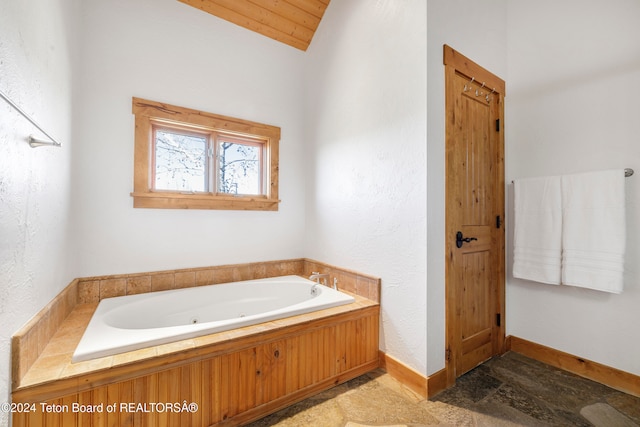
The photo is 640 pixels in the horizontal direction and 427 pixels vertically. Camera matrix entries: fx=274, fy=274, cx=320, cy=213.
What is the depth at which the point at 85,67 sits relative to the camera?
6.47 ft

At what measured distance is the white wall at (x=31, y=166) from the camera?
3.25 ft

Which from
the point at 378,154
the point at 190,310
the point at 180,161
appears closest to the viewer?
the point at 378,154

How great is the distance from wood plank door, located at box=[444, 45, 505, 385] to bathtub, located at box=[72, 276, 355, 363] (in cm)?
77

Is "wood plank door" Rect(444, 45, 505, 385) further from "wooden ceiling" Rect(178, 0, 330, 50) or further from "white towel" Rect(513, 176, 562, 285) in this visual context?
"wooden ceiling" Rect(178, 0, 330, 50)

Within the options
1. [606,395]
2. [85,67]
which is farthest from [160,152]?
[606,395]

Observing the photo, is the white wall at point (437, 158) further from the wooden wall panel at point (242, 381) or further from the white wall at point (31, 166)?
the white wall at point (31, 166)

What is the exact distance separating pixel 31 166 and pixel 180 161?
1214 millimetres

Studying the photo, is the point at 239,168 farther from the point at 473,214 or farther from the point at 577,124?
the point at 577,124

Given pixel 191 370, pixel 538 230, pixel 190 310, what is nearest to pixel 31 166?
pixel 191 370

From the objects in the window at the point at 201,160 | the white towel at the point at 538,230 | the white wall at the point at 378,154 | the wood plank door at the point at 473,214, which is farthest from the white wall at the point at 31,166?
the white towel at the point at 538,230

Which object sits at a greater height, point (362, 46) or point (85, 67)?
point (362, 46)

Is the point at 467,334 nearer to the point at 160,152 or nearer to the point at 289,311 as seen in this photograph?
the point at 289,311

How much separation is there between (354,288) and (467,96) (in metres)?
1.67

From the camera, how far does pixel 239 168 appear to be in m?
2.68
